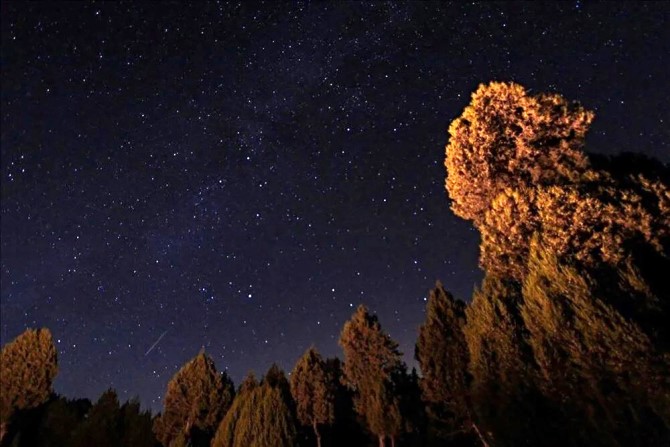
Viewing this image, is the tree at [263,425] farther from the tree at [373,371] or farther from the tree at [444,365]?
the tree at [373,371]

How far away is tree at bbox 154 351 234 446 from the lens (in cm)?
3409

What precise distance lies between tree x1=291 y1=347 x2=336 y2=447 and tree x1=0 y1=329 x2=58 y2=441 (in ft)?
54.2

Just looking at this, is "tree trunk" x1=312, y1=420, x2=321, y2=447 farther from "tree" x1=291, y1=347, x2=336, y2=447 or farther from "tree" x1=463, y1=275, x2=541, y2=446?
"tree" x1=463, y1=275, x2=541, y2=446

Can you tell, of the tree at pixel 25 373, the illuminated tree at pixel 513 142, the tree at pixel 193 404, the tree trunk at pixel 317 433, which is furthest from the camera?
the tree at pixel 193 404

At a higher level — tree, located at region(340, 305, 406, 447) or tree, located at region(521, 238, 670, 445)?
tree, located at region(340, 305, 406, 447)

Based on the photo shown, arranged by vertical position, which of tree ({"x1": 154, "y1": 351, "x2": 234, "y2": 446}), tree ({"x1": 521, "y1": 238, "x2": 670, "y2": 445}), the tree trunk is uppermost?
tree ({"x1": 154, "y1": 351, "x2": 234, "y2": 446})

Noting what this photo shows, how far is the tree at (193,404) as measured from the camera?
3409cm

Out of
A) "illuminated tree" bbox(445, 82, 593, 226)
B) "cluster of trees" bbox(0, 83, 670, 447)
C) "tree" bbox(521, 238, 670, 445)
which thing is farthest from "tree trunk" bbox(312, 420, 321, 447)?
"tree" bbox(521, 238, 670, 445)

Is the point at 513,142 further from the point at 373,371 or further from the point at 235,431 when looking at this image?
the point at 235,431

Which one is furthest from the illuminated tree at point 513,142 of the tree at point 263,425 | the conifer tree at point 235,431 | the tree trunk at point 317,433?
the tree trunk at point 317,433

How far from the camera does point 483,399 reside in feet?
51.5

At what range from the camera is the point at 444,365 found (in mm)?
22938

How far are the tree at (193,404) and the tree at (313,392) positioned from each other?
8831 millimetres

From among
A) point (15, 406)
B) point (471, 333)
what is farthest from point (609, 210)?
point (15, 406)
